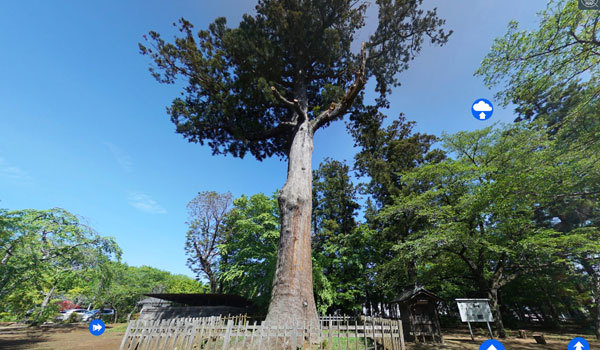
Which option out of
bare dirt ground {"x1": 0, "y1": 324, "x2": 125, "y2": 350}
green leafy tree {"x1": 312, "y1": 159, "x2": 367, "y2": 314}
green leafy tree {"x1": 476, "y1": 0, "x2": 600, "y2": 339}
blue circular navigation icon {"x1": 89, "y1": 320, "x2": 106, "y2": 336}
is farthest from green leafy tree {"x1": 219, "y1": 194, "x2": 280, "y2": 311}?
green leafy tree {"x1": 476, "y1": 0, "x2": 600, "y2": 339}

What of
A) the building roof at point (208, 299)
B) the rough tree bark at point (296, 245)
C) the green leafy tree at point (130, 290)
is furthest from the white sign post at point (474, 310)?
the green leafy tree at point (130, 290)

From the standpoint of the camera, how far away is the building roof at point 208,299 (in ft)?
54.5

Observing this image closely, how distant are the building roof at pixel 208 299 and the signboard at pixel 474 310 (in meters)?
14.2

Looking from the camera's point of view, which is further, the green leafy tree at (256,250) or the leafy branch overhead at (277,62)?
the green leafy tree at (256,250)

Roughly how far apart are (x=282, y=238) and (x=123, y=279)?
Answer: 119ft

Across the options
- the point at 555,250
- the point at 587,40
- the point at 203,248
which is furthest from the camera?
the point at 203,248

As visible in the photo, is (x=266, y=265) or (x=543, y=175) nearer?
(x=543, y=175)

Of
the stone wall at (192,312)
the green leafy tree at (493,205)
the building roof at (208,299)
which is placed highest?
the green leafy tree at (493,205)

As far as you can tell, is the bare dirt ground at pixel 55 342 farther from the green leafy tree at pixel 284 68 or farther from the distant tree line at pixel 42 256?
the green leafy tree at pixel 284 68

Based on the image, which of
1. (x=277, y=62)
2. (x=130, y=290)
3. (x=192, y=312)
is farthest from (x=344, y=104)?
(x=130, y=290)

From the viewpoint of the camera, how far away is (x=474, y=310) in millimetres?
8648

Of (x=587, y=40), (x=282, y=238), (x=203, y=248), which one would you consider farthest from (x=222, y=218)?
(x=587, y=40)

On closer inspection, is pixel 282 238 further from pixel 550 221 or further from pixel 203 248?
pixel 550 221

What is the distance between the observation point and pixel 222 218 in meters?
23.9
